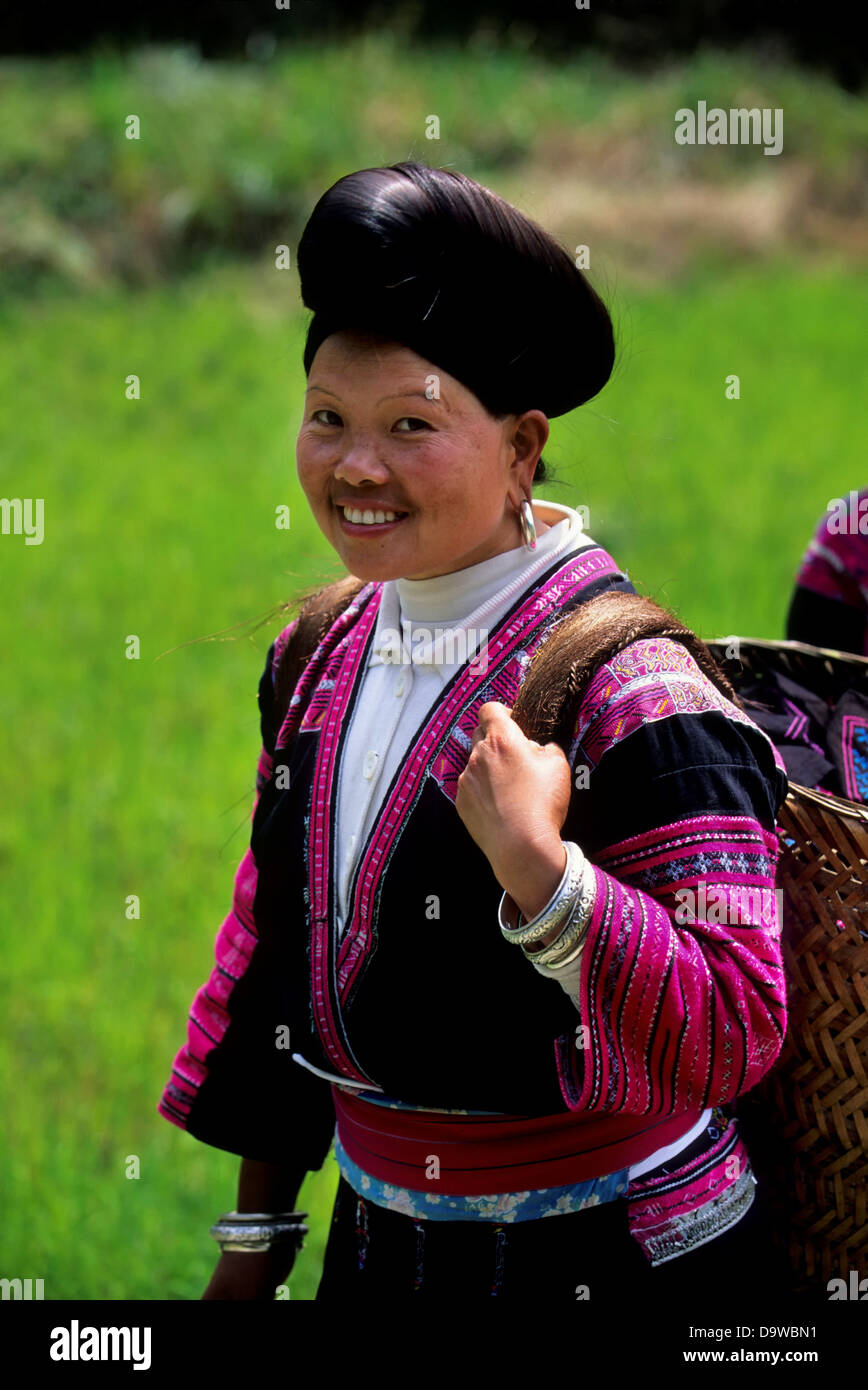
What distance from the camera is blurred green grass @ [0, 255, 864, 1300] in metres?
3.00

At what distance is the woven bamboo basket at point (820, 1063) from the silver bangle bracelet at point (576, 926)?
344mm

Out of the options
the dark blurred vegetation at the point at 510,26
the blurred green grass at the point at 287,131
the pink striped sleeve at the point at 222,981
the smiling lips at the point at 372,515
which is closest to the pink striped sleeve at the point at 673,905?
the smiling lips at the point at 372,515

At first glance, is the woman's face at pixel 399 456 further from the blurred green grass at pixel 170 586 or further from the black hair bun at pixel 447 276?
the blurred green grass at pixel 170 586

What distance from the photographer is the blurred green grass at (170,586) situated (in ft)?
9.84

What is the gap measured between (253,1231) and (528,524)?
889mm

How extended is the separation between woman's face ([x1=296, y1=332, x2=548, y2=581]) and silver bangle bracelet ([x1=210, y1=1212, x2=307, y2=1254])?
81 cm

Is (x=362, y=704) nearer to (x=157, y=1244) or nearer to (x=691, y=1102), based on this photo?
(x=691, y=1102)

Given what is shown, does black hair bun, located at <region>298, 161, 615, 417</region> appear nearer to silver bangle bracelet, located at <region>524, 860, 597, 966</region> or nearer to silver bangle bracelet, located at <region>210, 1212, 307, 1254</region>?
silver bangle bracelet, located at <region>524, 860, 597, 966</region>

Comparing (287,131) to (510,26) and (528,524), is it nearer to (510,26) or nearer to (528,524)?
(510,26)

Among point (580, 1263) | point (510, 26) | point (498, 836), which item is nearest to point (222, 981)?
point (580, 1263)

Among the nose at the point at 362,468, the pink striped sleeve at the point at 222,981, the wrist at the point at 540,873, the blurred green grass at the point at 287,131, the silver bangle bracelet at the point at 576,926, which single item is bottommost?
the pink striped sleeve at the point at 222,981

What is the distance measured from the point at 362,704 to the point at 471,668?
15 centimetres

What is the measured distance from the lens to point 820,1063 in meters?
1.61

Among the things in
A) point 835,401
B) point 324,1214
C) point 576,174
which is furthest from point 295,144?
point 324,1214
